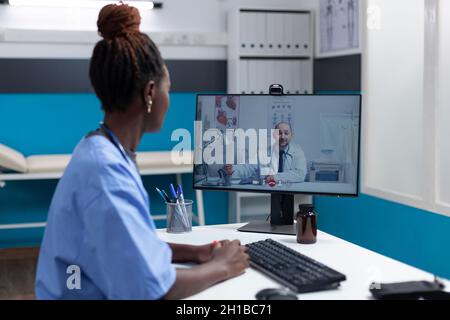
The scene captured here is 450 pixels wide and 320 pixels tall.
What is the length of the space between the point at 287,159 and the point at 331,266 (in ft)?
1.51

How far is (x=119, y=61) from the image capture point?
3.98ft

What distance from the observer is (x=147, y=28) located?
4109mm

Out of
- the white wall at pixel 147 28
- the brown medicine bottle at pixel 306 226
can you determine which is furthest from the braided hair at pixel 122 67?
the white wall at pixel 147 28

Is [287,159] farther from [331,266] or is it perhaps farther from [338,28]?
[338,28]

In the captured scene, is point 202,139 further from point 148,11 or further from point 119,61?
point 148,11

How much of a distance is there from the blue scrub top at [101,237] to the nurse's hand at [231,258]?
0.67 feet

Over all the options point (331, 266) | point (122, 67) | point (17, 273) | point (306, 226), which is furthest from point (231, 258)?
point (17, 273)

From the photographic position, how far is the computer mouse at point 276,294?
1.19 m

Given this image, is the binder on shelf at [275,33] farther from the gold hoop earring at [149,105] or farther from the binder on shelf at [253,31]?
the gold hoop earring at [149,105]

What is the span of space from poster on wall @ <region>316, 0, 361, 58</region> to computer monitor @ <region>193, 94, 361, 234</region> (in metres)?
1.80

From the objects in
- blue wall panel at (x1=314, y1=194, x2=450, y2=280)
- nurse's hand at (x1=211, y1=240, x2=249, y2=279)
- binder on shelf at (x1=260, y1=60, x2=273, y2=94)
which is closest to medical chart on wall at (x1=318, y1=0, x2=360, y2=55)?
binder on shelf at (x1=260, y1=60, x2=273, y2=94)

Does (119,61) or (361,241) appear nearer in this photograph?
(119,61)
